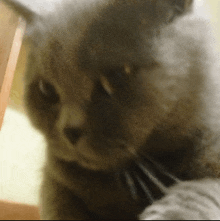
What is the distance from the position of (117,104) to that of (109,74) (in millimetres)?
47

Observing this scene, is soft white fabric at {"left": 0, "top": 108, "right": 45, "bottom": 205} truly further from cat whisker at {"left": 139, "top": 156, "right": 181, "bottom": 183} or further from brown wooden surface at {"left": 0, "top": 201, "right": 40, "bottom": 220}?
cat whisker at {"left": 139, "top": 156, "right": 181, "bottom": 183}

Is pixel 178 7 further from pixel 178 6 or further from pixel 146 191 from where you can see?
pixel 146 191

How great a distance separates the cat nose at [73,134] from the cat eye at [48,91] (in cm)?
5

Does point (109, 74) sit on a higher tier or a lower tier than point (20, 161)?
higher

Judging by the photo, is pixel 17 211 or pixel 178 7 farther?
pixel 178 7

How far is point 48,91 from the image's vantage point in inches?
16.7

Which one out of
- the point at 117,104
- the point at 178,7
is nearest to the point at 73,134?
the point at 117,104

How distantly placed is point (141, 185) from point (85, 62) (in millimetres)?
199

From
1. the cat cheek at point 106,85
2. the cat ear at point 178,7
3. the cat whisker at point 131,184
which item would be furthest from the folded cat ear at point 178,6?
the cat whisker at point 131,184

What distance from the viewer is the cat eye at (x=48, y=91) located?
1.37 feet

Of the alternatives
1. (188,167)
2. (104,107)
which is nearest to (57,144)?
(104,107)

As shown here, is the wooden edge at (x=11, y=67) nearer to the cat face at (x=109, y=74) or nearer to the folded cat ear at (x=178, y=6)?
the cat face at (x=109, y=74)

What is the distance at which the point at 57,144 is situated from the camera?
39cm

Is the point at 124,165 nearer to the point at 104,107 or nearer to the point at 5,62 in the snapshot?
the point at 104,107
